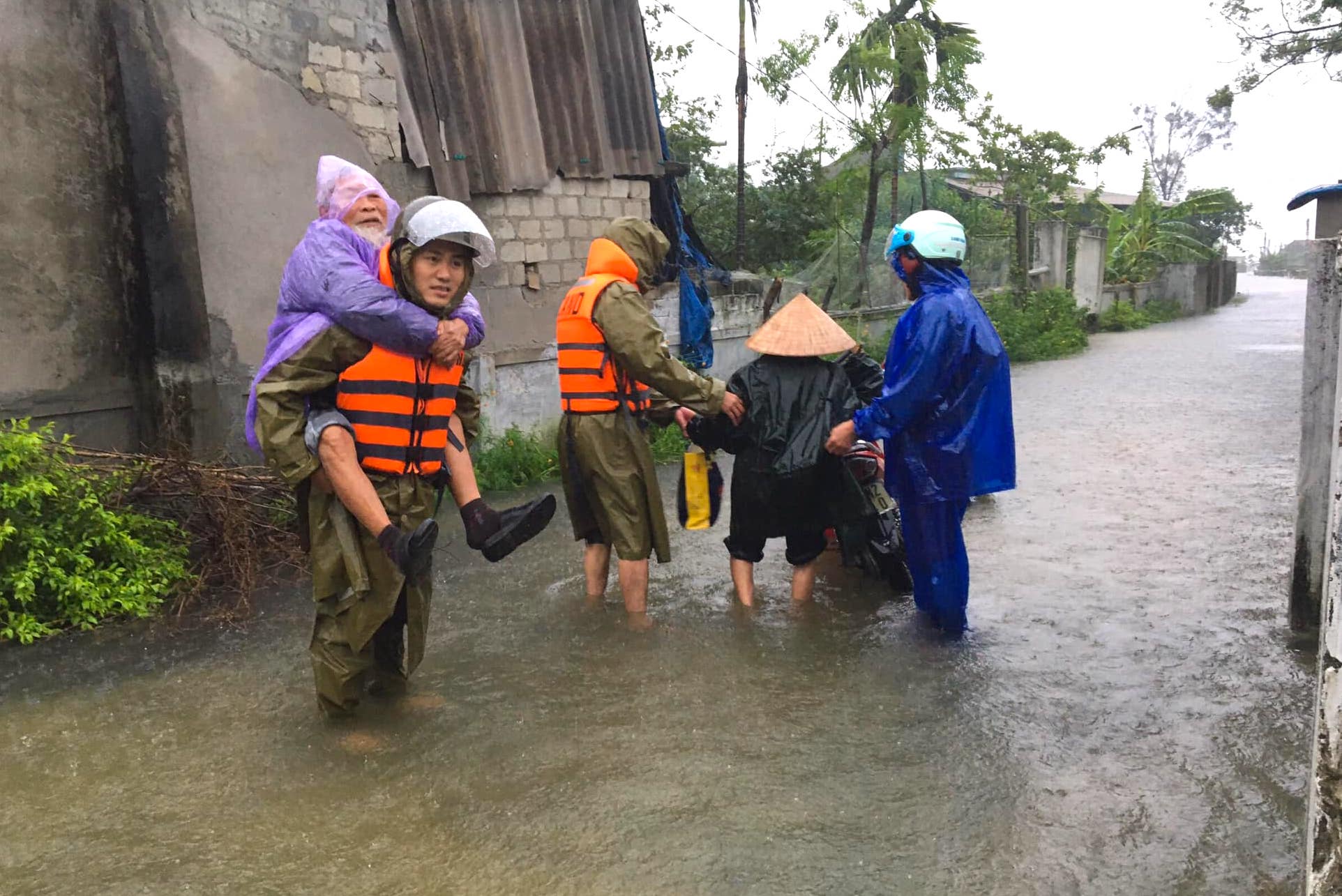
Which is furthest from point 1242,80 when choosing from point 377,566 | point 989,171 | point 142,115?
point 377,566

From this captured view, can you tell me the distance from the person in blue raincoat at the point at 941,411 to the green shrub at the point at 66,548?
3.43 metres

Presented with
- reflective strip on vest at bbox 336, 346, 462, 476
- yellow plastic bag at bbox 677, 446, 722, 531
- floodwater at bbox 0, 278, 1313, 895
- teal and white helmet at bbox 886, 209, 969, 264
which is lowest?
floodwater at bbox 0, 278, 1313, 895

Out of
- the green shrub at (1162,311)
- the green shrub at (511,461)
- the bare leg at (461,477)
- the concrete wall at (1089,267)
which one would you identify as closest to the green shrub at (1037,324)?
the concrete wall at (1089,267)

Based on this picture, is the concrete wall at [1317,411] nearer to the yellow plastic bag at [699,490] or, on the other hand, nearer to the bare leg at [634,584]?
the yellow plastic bag at [699,490]

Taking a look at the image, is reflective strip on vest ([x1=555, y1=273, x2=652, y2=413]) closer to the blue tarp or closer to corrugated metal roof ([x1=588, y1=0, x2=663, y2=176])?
corrugated metal roof ([x1=588, y1=0, x2=663, y2=176])

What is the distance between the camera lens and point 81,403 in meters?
5.77

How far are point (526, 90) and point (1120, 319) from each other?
56.4 feet

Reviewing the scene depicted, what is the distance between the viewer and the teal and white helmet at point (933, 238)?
4.33m

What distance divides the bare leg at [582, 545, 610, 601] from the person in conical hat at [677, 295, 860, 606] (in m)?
0.67

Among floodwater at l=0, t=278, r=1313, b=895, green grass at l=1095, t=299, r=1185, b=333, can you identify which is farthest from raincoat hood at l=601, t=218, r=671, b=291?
green grass at l=1095, t=299, r=1185, b=333

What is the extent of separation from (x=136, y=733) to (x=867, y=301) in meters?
12.6

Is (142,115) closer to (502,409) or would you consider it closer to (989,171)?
(502,409)

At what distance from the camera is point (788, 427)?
15.2 ft

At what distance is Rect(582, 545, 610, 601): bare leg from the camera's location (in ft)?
16.2
